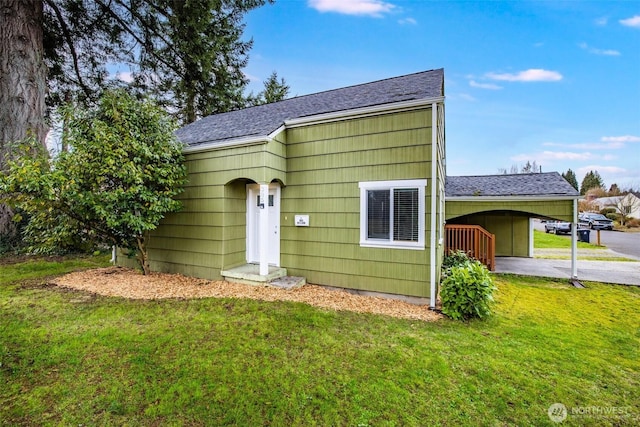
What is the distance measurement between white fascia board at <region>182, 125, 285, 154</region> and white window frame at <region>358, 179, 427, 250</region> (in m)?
2.33

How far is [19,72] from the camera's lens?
8844 mm

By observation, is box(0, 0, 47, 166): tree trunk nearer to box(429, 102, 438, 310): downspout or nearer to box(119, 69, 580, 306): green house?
box(119, 69, 580, 306): green house

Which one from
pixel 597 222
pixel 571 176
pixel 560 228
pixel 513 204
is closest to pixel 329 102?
pixel 513 204

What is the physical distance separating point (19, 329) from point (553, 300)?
987 centimetres

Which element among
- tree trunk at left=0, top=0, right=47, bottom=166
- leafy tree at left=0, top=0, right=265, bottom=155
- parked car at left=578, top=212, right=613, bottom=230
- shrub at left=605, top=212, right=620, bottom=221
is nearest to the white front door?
leafy tree at left=0, top=0, right=265, bottom=155

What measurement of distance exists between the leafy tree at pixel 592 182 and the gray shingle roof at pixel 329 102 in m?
59.2

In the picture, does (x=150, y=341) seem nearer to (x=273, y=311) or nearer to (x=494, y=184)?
(x=273, y=311)

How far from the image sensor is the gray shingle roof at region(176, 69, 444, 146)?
5840 millimetres

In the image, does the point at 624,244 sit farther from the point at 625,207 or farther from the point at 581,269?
the point at 625,207

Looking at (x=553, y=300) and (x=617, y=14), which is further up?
(x=617, y=14)

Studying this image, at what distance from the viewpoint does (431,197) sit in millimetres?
5105

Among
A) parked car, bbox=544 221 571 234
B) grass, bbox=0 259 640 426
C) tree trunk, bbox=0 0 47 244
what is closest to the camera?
grass, bbox=0 259 640 426

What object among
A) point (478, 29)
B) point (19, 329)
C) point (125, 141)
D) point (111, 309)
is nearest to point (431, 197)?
point (111, 309)

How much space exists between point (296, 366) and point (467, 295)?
3306 millimetres
